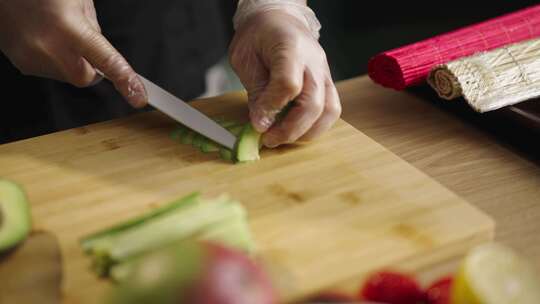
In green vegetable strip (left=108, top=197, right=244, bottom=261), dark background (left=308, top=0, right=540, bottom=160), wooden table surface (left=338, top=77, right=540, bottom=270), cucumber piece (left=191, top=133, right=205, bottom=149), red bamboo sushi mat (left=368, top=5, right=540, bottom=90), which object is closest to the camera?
green vegetable strip (left=108, top=197, right=244, bottom=261)

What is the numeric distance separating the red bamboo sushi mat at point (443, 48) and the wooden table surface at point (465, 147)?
8 centimetres

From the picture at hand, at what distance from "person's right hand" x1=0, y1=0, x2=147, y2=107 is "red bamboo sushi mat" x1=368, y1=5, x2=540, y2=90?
1.96 feet

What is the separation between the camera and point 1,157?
123 centimetres

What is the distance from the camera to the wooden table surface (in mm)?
1158

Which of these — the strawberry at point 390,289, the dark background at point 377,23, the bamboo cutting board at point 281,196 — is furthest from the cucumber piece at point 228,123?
the dark background at point 377,23

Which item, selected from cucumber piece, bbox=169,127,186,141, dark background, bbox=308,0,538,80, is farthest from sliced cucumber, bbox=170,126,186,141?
dark background, bbox=308,0,538,80

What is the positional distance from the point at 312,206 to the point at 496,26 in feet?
2.67

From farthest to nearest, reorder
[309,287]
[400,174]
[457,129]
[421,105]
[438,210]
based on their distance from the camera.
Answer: [421,105] → [457,129] → [400,174] → [438,210] → [309,287]

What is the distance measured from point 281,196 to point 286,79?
237 mm

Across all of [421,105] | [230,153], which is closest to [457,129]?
[421,105]

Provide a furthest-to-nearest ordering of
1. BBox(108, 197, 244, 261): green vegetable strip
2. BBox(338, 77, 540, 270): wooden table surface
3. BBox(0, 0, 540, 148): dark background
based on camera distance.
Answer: BBox(0, 0, 540, 148): dark background
BBox(338, 77, 540, 270): wooden table surface
BBox(108, 197, 244, 261): green vegetable strip

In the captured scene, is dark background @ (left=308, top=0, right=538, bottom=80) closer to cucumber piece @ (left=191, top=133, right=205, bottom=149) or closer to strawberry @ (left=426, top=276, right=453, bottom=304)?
cucumber piece @ (left=191, top=133, right=205, bottom=149)

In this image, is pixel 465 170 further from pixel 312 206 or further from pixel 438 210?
pixel 312 206

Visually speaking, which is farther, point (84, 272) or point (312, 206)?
point (312, 206)
